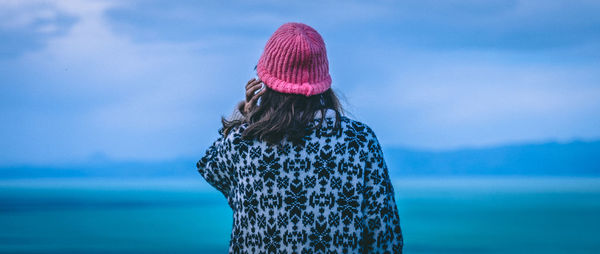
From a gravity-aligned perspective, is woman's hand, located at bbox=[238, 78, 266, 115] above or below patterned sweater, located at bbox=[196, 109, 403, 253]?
above

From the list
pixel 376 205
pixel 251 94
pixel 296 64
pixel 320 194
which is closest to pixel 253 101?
pixel 251 94

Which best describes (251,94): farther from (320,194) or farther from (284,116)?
(320,194)

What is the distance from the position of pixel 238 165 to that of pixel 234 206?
0.12m

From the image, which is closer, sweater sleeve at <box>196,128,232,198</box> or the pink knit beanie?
the pink knit beanie

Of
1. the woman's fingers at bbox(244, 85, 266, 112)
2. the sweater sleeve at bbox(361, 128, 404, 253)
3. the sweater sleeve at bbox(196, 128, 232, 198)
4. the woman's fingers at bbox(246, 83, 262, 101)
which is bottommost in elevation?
the sweater sleeve at bbox(361, 128, 404, 253)

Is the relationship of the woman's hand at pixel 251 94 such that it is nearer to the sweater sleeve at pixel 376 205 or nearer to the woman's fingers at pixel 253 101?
the woman's fingers at pixel 253 101

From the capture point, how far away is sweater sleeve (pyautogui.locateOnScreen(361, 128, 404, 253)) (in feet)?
5.34

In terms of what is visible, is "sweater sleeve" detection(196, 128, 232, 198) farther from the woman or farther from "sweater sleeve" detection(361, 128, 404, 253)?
"sweater sleeve" detection(361, 128, 404, 253)

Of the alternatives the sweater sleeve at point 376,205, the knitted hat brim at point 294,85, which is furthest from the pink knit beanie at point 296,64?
the sweater sleeve at point 376,205

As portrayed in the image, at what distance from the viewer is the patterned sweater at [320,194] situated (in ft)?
5.26

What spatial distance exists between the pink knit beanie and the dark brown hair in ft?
0.10

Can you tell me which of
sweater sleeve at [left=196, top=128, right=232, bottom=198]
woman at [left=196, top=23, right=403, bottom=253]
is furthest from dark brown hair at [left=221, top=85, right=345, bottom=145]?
sweater sleeve at [left=196, top=128, right=232, bottom=198]

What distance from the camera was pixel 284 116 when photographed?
5.22ft

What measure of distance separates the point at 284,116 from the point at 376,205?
0.30 meters
